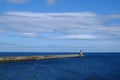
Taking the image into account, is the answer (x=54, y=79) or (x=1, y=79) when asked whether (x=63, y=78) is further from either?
(x=1, y=79)

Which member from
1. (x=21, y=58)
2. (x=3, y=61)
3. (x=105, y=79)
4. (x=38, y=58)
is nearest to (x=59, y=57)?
(x=38, y=58)

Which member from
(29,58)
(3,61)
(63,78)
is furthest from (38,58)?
(63,78)

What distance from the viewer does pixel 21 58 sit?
108750mm

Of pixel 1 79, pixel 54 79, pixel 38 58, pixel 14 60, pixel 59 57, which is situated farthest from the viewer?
pixel 59 57

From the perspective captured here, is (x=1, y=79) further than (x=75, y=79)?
No

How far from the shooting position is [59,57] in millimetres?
147000

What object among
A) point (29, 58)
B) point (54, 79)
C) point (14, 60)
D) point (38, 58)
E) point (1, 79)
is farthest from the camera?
point (38, 58)

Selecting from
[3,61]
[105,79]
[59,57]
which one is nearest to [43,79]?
[105,79]

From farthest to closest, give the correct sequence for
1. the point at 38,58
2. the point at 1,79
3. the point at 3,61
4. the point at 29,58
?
1. the point at 38,58
2. the point at 29,58
3. the point at 3,61
4. the point at 1,79

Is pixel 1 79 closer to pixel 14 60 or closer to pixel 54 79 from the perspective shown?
pixel 54 79

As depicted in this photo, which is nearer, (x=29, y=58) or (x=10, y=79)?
(x=10, y=79)

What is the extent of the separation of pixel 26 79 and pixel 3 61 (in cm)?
5447

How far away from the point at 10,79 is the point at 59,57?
106m

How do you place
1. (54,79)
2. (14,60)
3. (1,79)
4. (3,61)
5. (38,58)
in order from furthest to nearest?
(38,58) < (14,60) < (3,61) < (54,79) < (1,79)
